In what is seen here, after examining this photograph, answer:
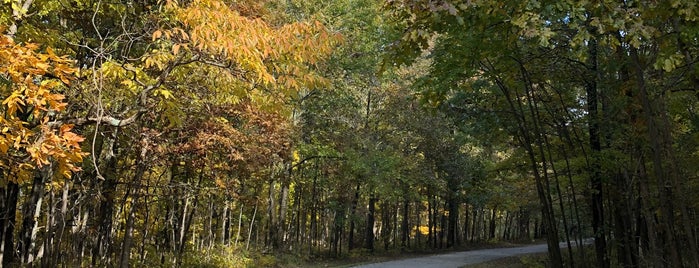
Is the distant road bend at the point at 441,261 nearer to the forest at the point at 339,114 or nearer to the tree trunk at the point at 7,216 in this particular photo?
the forest at the point at 339,114

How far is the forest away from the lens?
13.1 ft

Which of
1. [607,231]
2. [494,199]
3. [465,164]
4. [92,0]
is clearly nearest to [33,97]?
[92,0]

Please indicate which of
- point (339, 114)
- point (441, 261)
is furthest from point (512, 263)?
point (339, 114)

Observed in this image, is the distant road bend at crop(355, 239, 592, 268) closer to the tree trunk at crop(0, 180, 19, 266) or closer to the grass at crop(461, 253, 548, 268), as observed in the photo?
the grass at crop(461, 253, 548, 268)

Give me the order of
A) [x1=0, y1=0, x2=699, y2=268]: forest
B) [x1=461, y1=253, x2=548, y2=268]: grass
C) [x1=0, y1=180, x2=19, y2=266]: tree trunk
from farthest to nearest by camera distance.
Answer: [x1=461, y1=253, x2=548, y2=268]: grass < [x1=0, y1=180, x2=19, y2=266]: tree trunk < [x1=0, y1=0, x2=699, y2=268]: forest

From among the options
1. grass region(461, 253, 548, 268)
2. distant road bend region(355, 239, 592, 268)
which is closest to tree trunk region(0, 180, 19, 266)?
distant road bend region(355, 239, 592, 268)

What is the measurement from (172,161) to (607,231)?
9753 mm

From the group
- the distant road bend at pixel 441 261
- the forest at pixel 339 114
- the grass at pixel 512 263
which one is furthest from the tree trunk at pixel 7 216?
the grass at pixel 512 263

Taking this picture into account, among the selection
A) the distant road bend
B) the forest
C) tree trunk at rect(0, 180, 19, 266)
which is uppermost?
the forest

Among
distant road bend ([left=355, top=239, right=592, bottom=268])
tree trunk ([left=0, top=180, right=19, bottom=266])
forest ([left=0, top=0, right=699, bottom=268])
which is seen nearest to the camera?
forest ([left=0, top=0, right=699, bottom=268])

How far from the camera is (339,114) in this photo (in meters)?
18.3

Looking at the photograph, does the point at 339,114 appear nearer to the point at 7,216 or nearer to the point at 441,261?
the point at 441,261

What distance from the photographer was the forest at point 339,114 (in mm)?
3988

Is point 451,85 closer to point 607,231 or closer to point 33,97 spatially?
point 33,97
